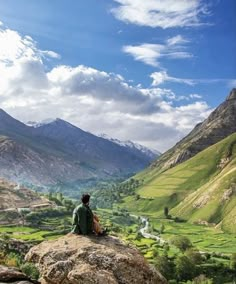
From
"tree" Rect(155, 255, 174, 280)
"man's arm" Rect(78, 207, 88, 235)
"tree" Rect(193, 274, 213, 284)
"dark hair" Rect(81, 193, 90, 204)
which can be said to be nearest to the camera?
"man's arm" Rect(78, 207, 88, 235)

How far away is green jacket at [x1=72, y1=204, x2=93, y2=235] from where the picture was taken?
29.9 metres

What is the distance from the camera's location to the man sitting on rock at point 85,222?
2995cm

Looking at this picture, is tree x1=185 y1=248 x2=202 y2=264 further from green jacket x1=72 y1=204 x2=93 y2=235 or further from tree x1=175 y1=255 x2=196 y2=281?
green jacket x1=72 y1=204 x2=93 y2=235

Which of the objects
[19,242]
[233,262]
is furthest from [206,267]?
[19,242]

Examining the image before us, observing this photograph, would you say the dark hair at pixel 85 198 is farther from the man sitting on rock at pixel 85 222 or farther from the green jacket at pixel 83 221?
the green jacket at pixel 83 221

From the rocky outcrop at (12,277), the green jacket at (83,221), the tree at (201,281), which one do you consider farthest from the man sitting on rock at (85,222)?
the tree at (201,281)

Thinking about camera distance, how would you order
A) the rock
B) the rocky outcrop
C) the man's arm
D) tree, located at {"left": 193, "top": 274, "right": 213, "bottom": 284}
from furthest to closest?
tree, located at {"left": 193, "top": 274, "right": 213, "bottom": 284}
the man's arm
the rocky outcrop
the rock

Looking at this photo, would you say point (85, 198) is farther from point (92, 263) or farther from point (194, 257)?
point (194, 257)

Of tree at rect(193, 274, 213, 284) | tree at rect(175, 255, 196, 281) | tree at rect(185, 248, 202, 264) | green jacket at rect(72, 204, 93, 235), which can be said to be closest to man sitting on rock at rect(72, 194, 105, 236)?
green jacket at rect(72, 204, 93, 235)

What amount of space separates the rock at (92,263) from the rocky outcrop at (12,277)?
3.78ft

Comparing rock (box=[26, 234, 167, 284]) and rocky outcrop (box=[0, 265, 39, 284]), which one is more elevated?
rock (box=[26, 234, 167, 284])

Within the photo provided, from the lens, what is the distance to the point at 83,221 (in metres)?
30.0

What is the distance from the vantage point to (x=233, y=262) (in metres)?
177

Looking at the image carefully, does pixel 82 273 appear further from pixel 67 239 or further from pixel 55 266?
pixel 67 239
